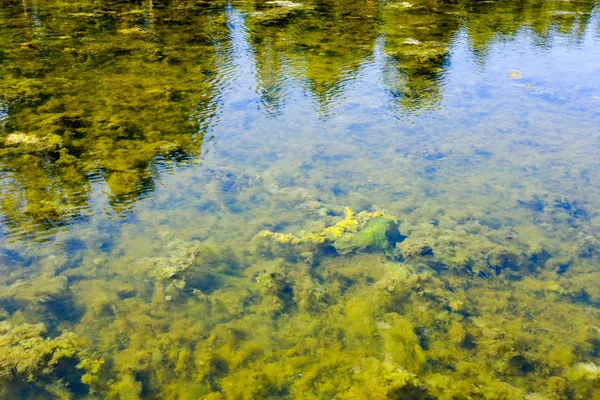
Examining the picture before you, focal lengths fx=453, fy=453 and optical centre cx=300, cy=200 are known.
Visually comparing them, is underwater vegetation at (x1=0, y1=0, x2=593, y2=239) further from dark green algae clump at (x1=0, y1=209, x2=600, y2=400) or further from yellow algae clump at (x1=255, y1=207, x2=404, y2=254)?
yellow algae clump at (x1=255, y1=207, x2=404, y2=254)

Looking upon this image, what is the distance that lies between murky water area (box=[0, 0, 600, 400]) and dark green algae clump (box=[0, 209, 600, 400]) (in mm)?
23

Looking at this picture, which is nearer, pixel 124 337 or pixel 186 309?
pixel 124 337

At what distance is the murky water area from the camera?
14.5ft

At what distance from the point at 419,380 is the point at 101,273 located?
379 centimetres

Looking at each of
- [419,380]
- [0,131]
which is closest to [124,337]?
[419,380]

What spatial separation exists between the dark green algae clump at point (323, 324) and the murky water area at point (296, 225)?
0.02 metres

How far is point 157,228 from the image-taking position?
20.1ft

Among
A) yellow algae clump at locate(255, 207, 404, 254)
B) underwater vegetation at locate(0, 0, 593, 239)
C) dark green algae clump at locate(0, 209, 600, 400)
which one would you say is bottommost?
→ dark green algae clump at locate(0, 209, 600, 400)

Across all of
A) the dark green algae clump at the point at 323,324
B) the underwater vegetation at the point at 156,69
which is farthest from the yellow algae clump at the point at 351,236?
the underwater vegetation at the point at 156,69

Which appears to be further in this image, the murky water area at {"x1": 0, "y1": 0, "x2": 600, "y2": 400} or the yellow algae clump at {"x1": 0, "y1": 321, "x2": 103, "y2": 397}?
the murky water area at {"x1": 0, "y1": 0, "x2": 600, "y2": 400}

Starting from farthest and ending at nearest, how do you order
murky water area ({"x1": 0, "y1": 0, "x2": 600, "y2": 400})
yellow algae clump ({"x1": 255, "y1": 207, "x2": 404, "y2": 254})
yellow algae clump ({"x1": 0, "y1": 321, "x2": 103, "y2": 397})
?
yellow algae clump ({"x1": 255, "y1": 207, "x2": 404, "y2": 254})
murky water area ({"x1": 0, "y1": 0, "x2": 600, "y2": 400})
yellow algae clump ({"x1": 0, "y1": 321, "x2": 103, "y2": 397})

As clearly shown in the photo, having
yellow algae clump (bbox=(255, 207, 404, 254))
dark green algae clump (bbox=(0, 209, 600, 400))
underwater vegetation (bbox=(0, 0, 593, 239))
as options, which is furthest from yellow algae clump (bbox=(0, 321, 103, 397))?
yellow algae clump (bbox=(255, 207, 404, 254))

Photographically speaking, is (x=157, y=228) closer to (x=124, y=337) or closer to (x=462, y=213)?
(x=124, y=337)

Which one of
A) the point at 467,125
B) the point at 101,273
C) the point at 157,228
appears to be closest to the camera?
the point at 101,273
